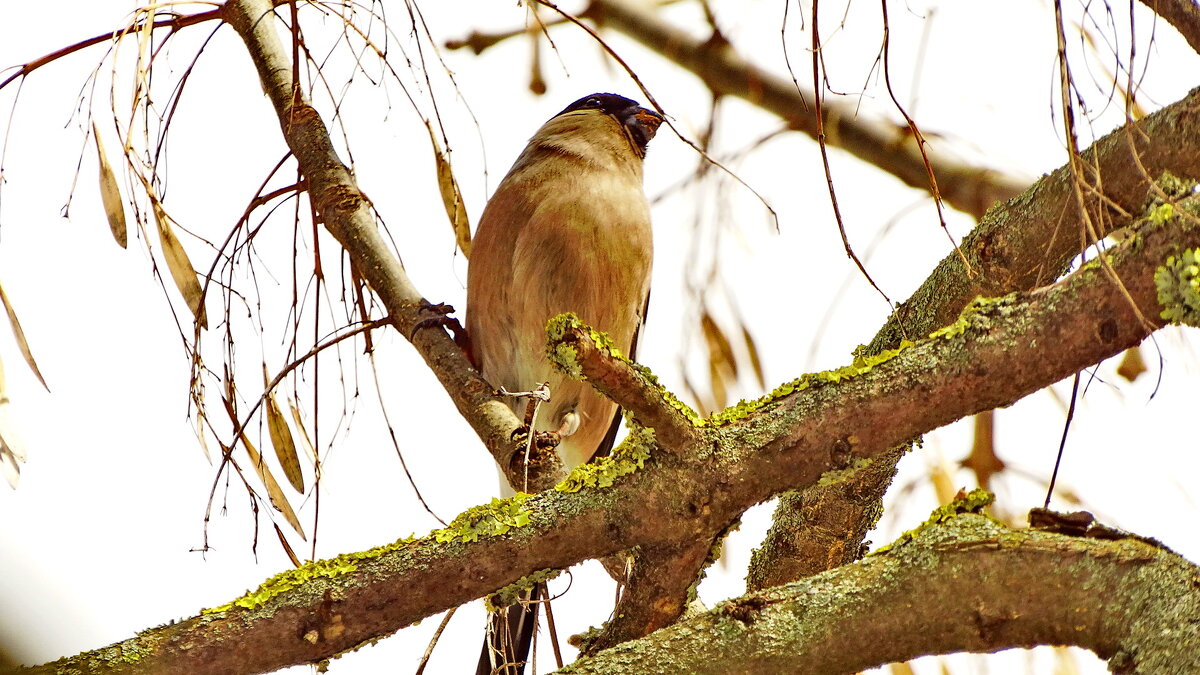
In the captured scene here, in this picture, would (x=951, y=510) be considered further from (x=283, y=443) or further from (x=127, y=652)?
(x=283, y=443)

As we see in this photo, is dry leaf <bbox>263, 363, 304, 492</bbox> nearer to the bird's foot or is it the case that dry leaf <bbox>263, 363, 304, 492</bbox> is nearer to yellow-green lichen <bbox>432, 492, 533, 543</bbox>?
the bird's foot

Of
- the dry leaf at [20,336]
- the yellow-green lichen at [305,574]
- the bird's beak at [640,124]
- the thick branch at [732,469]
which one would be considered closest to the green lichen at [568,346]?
the thick branch at [732,469]

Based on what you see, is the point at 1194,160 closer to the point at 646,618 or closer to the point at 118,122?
the point at 646,618

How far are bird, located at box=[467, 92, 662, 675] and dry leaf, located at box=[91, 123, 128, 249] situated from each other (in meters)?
0.81

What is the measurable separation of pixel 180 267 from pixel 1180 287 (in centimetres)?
132

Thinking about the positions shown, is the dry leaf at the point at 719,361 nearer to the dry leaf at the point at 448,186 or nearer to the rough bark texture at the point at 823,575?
the dry leaf at the point at 448,186

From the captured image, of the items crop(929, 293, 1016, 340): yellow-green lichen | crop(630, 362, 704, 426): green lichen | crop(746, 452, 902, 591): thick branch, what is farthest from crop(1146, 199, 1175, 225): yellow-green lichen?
crop(746, 452, 902, 591): thick branch

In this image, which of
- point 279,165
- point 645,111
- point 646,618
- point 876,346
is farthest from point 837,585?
point 645,111

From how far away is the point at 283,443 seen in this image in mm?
1708

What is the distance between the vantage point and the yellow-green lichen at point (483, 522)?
109cm

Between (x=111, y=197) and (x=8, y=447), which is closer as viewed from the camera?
(x=8, y=447)

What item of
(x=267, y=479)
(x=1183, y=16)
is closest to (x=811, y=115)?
(x=1183, y=16)

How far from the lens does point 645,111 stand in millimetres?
2572

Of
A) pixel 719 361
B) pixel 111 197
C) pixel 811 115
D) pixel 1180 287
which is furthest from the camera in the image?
pixel 811 115
